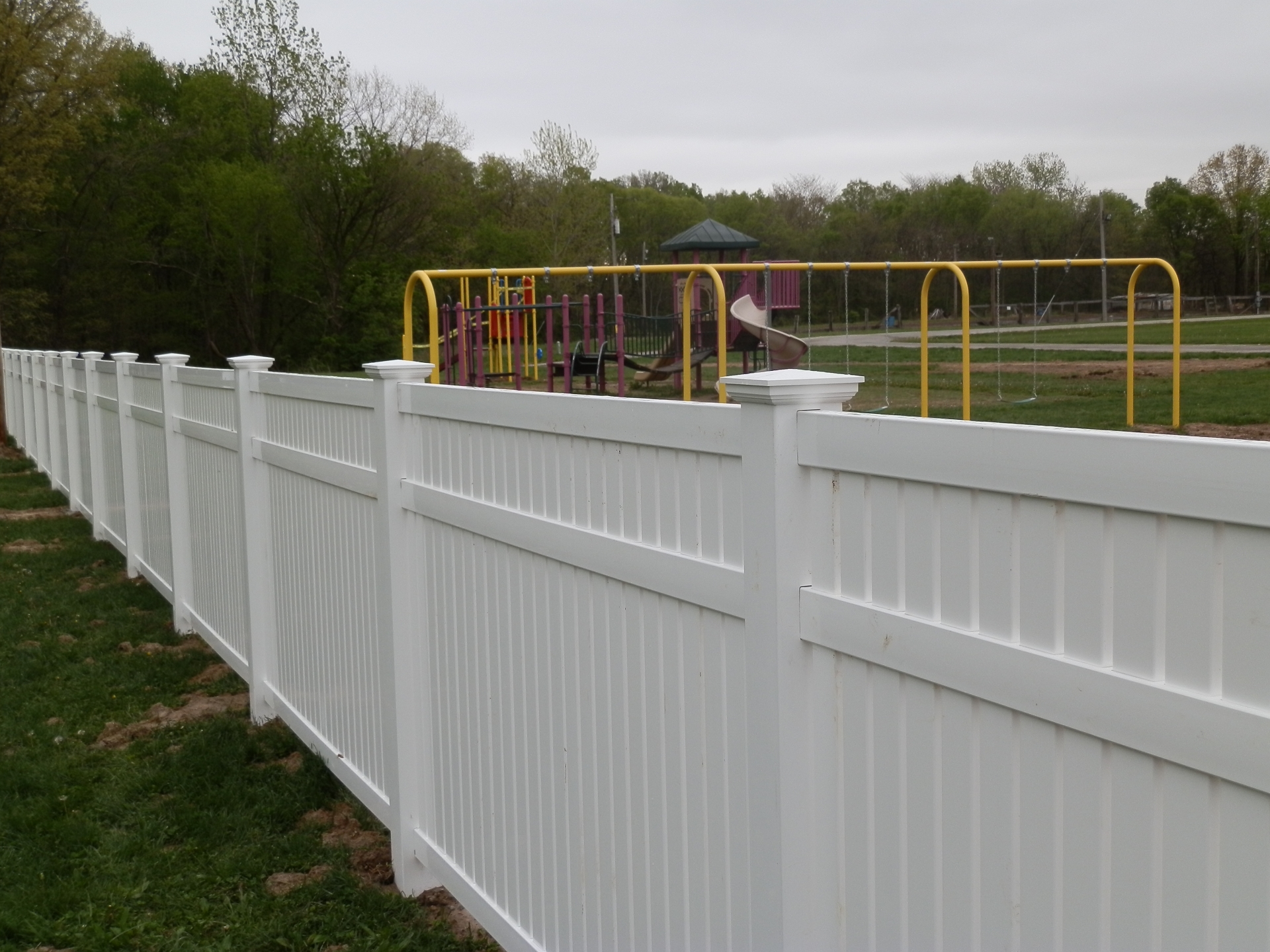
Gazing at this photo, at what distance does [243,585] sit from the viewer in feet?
19.3

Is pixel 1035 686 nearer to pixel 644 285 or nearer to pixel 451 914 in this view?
pixel 451 914

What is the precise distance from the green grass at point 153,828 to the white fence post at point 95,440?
3190 mm

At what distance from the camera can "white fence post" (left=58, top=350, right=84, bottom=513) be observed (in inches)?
454

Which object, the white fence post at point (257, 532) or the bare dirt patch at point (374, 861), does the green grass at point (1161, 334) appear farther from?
the bare dirt patch at point (374, 861)

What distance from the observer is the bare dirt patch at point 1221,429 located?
12828 millimetres

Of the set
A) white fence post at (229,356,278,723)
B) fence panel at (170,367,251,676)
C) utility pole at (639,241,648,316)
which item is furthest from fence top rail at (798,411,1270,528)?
utility pole at (639,241,648,316)

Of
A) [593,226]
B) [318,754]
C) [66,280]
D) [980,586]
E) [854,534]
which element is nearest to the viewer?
[980,586]

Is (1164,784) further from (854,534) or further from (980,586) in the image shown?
(854,534)

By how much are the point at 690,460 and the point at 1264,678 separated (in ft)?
3.94

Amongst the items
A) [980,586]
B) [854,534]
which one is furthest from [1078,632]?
[854,534]

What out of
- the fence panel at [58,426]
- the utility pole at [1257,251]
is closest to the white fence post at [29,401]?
the fence panel at [58,426]

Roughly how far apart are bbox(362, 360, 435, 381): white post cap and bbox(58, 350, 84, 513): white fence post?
27.3 feet

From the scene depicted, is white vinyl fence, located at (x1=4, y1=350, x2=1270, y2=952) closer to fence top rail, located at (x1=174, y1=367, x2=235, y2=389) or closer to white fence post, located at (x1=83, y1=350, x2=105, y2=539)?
fence top rail, located at (x1=174, y1=367, x2=235, y2=389)

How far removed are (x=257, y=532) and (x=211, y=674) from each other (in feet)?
4.59
